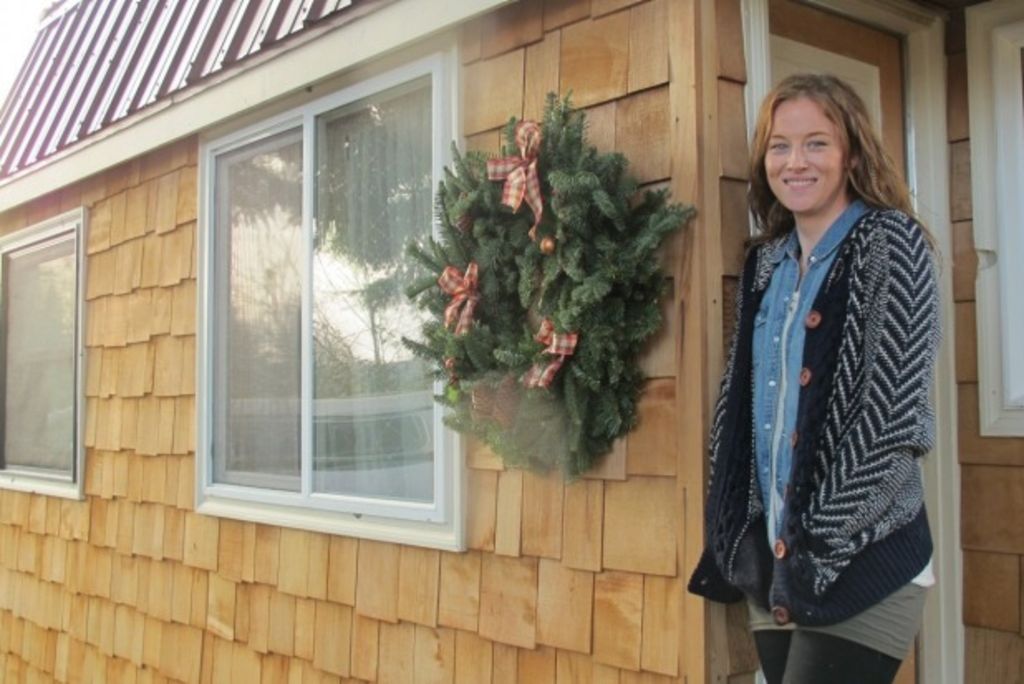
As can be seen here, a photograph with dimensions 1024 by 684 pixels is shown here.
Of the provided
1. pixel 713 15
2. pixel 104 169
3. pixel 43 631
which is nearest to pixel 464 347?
pixel 713 15

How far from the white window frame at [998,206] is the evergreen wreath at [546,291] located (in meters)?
0.90

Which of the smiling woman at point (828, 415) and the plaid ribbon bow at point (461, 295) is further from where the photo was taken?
the plaid ribbon bow at point (461, 295)

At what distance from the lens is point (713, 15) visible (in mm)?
2391

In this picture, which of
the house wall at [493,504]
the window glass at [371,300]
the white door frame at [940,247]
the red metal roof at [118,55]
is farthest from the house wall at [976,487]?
the red metal roof at [118,55]

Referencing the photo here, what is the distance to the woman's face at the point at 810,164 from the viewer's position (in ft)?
6.82

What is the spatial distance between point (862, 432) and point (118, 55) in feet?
12.9

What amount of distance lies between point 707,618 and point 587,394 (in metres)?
Result: 0.51

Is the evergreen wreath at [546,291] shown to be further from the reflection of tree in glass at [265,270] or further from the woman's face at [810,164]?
the reflection of tree in glass at [265,270]

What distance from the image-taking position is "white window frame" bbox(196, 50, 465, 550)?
3010 mm

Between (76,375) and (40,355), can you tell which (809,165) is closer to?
(76,375)

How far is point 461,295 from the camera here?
2.60 m

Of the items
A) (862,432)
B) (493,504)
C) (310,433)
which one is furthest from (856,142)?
(310,433)

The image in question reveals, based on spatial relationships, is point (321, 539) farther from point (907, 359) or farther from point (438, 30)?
point (907, 359)

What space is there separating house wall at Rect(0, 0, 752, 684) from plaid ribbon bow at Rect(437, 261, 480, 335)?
1.34 ft
